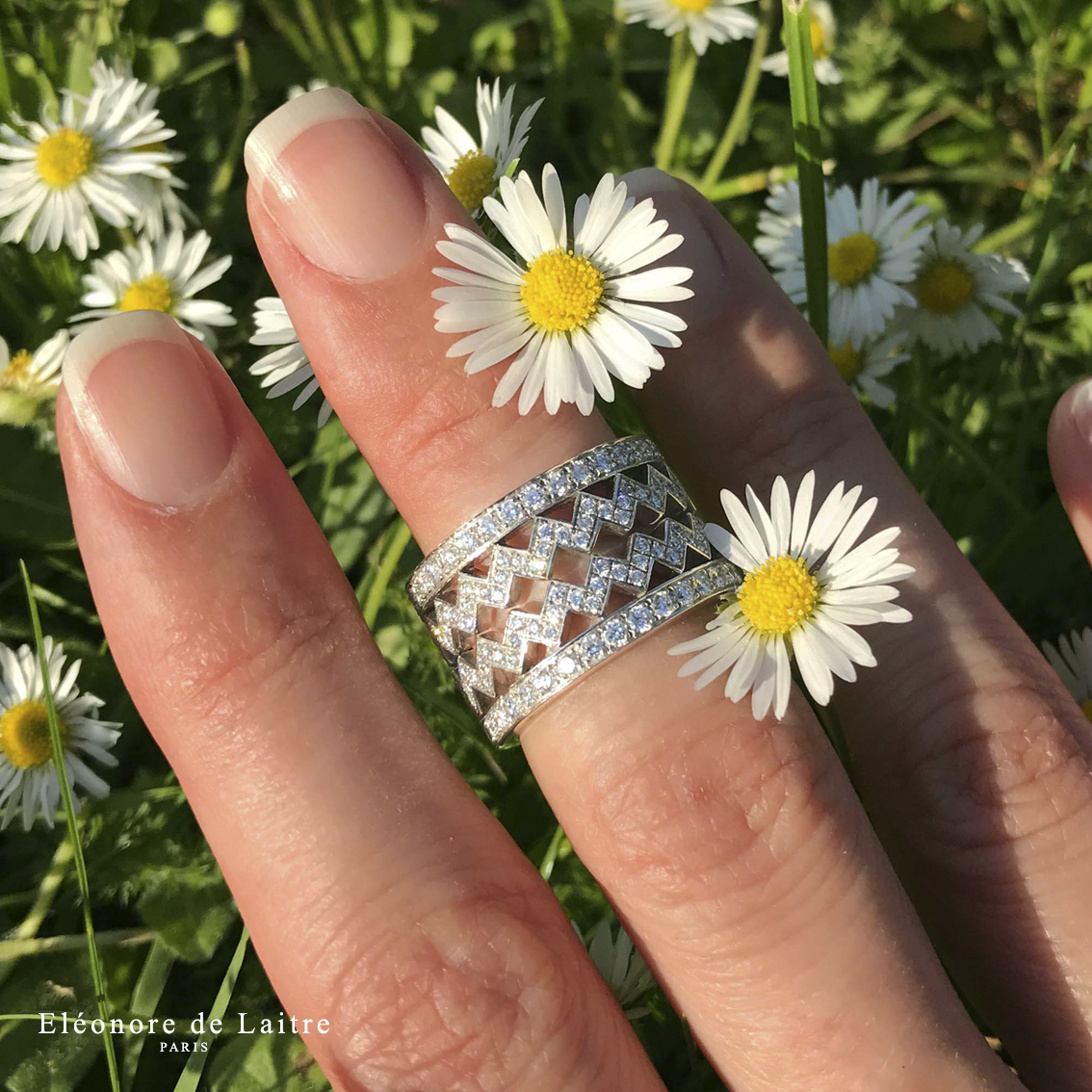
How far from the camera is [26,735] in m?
1.98

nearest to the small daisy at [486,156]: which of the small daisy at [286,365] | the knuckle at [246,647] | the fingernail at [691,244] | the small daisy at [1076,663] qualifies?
the fingernail at [691,244]

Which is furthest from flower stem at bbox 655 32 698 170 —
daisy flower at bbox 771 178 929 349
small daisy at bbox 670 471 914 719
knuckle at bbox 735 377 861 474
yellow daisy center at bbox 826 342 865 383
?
small daisy at bbox 670 471 914 719

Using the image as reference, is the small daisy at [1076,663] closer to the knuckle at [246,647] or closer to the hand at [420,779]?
the hand at [420,779]

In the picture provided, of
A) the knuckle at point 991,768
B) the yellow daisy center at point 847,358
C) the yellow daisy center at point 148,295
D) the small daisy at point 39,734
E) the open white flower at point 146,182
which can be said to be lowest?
the knuckle at point 991,768

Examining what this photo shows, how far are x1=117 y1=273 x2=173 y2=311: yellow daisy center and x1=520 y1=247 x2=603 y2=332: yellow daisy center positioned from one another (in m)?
1.06

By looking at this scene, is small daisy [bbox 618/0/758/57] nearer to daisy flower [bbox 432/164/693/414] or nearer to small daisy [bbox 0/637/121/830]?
daisy flower [bbox 432/164/693/414]

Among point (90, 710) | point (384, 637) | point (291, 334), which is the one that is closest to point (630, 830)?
point (384, 637)

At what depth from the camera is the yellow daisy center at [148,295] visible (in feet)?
7.10

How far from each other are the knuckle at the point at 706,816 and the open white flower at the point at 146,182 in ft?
5.02

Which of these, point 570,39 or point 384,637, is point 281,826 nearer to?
point 384,637

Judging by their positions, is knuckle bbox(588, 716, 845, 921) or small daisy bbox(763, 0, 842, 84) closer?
knuckle bbox(588, 716, 845, 921)

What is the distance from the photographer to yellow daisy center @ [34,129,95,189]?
2.20 meters

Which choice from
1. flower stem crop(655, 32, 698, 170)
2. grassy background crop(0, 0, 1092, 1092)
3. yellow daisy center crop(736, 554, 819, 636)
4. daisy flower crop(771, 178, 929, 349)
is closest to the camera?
yellow daisy center crop(736, 554, 819, 636)

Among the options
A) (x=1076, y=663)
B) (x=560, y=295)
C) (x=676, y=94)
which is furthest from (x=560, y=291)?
(x=1076, y=663)
